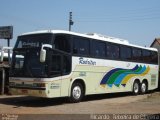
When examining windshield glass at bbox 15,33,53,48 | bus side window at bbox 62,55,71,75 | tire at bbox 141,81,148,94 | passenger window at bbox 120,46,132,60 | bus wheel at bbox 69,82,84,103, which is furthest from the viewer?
tire at bbox 141,81,148,94

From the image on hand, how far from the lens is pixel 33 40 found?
16.7m

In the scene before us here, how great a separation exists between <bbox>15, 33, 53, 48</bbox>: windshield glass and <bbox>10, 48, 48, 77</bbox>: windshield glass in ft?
1.11

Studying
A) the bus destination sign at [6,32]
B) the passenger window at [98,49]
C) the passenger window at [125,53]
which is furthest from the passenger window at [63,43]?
the bus destination sign at [6,32]

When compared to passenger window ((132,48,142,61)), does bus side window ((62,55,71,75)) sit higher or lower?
lower

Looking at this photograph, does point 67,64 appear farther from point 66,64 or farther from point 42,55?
point 42,55

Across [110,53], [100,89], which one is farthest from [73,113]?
[110,53]

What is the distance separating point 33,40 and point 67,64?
1.87m

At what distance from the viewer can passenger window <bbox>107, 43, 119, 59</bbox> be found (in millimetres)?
20406

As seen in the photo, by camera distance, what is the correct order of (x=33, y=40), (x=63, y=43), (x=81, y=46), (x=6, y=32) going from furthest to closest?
(x=6, y=32) < (x=81, y=46) < (x=63, y=43) < (x=33, y=40)

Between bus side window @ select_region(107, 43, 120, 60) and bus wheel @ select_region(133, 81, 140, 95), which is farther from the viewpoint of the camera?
bus wheel @ select_region(133, 81, 140, 95)

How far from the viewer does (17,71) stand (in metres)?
16.6

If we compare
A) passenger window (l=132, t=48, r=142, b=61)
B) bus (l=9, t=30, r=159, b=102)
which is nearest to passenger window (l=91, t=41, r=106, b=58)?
bus (l=9, t=30, r=159, b=102)

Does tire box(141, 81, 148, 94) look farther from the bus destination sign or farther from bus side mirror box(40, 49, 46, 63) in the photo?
bus side mirror box(40, 49, 46, 63)

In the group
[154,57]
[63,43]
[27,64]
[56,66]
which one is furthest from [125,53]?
[27,64]
